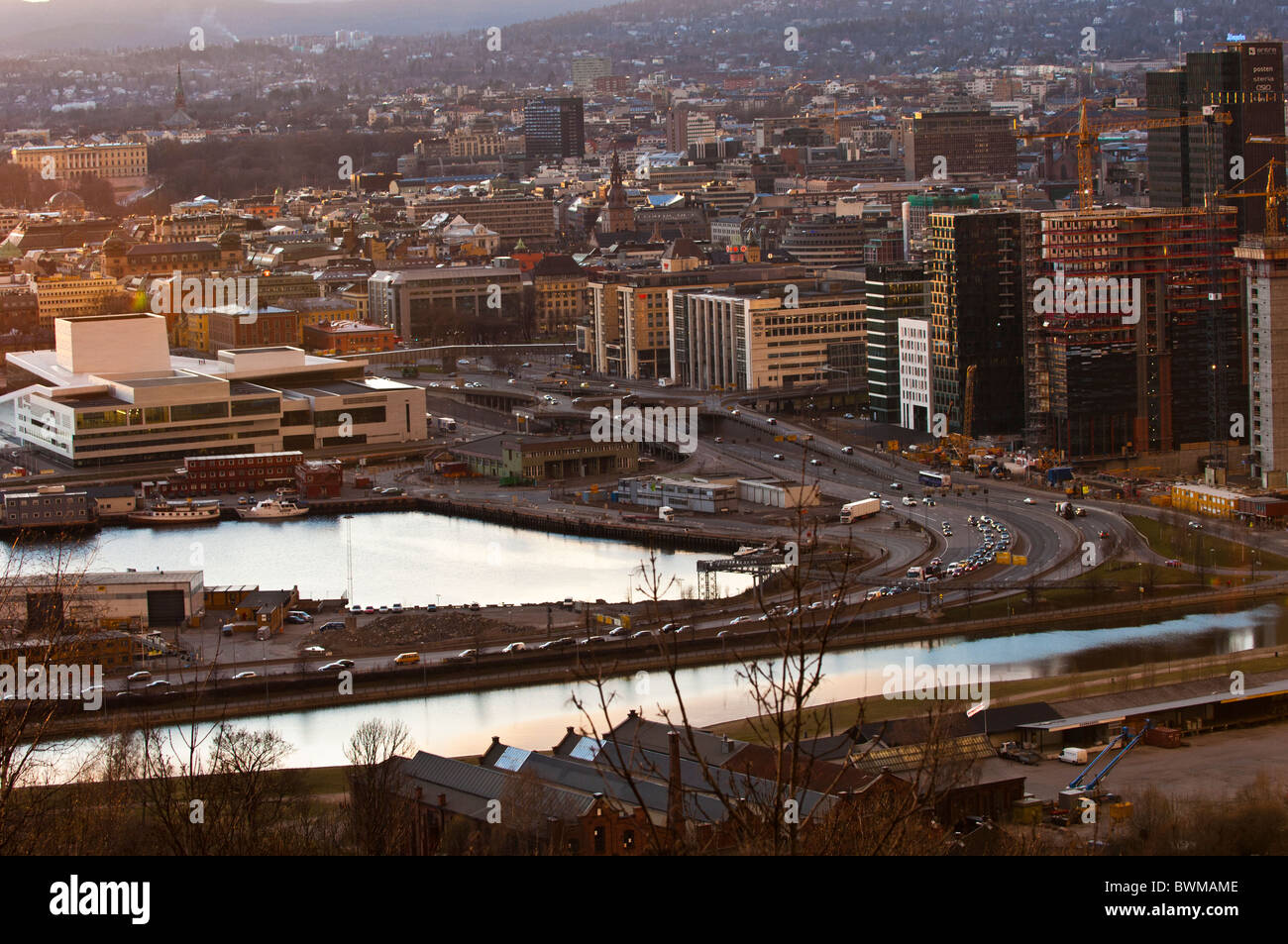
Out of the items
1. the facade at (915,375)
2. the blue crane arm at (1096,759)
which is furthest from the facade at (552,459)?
the blue crane arm at (1096,759)

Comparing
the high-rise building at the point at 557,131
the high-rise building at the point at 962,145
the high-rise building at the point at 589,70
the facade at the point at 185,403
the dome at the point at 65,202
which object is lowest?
the facade at the point at 185,403

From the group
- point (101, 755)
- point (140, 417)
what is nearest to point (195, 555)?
point (140, 417)

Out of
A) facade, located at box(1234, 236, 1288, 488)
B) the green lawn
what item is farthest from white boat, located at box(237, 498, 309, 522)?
facade, located at box(1234, 236, 1288, 488)

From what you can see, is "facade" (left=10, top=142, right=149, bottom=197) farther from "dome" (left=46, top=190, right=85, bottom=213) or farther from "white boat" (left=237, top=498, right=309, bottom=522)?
"white boat" (left=237, top=498, right=309, bottom=522)

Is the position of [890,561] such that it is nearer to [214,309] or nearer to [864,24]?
[214,309]

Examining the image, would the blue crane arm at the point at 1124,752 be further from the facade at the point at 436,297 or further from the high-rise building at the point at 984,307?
the facade at the point at 436,297
